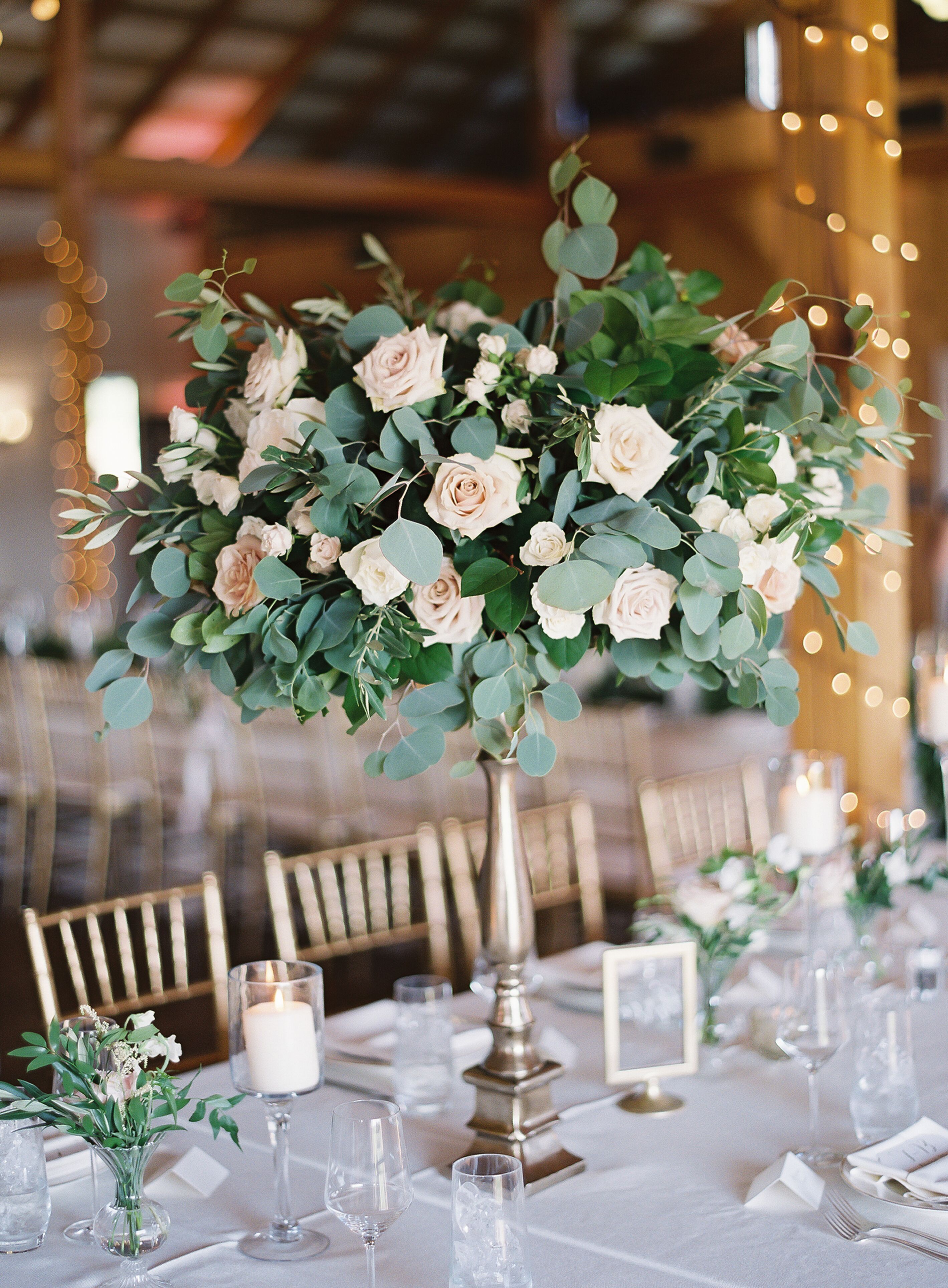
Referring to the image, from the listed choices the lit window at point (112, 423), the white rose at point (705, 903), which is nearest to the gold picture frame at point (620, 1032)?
the white rose at point (705, 903)

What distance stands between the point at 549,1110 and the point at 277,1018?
386mm

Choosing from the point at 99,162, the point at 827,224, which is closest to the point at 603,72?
the point at 99,162

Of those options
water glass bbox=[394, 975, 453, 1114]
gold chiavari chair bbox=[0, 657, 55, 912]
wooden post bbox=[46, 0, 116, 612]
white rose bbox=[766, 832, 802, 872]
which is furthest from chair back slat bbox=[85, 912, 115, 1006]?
wooden post bbox=[46, 0, 116, 612]

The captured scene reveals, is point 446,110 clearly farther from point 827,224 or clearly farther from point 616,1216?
point 616,1216

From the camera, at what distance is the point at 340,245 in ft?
37.1

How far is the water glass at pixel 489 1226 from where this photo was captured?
114cm

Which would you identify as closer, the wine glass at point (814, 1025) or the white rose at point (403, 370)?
the white rose at point (403, 370)

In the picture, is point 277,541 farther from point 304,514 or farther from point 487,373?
point 487,373

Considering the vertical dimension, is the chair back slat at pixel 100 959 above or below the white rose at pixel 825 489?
below

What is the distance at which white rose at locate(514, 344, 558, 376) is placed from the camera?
1.36 meters

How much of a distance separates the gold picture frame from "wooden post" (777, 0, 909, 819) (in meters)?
1.64

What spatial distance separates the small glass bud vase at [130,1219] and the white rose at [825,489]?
3.18ft

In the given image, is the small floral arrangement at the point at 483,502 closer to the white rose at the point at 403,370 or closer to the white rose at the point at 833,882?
the white rose at the point at 403,370

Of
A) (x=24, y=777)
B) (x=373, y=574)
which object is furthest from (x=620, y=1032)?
(x=24, y=777)
